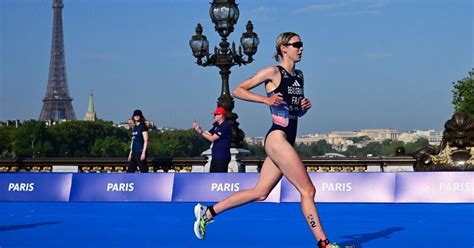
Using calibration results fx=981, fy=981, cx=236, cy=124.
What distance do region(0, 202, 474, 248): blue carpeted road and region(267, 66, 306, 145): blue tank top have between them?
4.32 ft

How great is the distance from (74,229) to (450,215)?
5.26 meters

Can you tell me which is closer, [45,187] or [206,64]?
[45,187]

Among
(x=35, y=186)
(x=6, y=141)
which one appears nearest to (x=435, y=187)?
(x=35, y=186)

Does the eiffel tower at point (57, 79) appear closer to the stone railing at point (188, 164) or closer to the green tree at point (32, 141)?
the green tree at point (32, 141)

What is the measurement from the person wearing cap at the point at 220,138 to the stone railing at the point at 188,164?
18.4ft

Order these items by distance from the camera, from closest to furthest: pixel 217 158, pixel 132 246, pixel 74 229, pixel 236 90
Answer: pixel 236 90 < pixel 132 246 < pixel 74 229 < pixel 217 158

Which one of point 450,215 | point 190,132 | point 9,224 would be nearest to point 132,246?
point 9,224

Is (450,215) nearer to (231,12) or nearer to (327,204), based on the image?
(327,204)

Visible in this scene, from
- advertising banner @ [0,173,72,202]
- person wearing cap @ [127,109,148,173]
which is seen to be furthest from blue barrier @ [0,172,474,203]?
person wearing cap @ [127,109,148,173]

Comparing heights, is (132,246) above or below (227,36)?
below

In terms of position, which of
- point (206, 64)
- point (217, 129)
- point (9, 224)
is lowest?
point (9, 224)

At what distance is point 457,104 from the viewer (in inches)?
3573

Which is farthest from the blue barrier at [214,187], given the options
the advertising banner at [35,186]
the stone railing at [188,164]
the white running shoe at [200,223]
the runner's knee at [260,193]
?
the runner's knee at [260,193]

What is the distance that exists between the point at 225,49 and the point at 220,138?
6.39m
